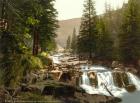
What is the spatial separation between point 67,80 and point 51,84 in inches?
262

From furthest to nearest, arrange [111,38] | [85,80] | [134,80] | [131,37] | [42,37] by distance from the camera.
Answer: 1. [111,38]
2. [131,37]
3. [42,37]
4. [134,80]
5. [85,80]

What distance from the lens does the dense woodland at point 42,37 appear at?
11258mm

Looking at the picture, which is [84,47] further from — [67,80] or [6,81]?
[6,81]

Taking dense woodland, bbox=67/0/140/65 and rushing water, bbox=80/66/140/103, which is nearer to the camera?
rushing water, bbox=80/66/140/103

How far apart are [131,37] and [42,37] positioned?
49.4ft

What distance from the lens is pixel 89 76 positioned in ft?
111

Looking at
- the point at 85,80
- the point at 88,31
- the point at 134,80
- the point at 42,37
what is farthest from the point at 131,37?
the point at 85,80

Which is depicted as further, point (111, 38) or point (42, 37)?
point (111, 38)

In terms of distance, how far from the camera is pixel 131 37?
157 ft

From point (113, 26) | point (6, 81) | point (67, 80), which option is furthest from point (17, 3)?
point (113, 26)

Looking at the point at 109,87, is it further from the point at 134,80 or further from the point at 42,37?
the point at 42,37

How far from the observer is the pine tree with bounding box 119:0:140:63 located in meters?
46.5

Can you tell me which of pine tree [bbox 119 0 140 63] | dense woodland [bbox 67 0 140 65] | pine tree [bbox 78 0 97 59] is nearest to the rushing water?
pine tree [bbox 119 0 140 63]

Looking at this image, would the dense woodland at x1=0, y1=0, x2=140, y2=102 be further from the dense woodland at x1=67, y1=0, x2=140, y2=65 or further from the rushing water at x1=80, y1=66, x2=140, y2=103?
the rushing water at x1=80, y1=66, x2=140, y2=103
